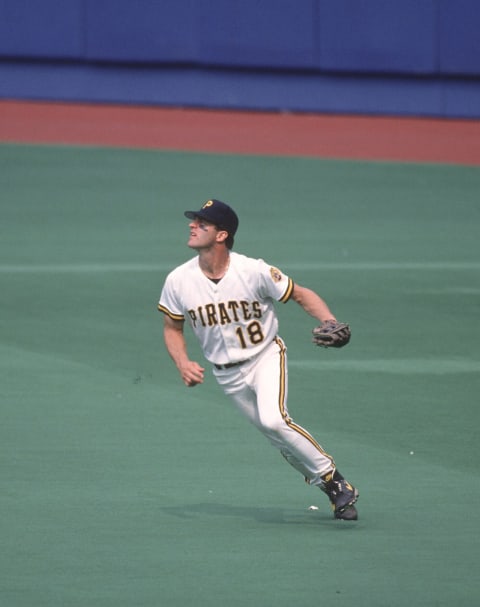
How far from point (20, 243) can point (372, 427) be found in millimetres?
9584

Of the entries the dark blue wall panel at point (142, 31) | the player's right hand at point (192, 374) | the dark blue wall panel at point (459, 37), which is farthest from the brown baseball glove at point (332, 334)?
the dark blue wall panel at point (459, 37)

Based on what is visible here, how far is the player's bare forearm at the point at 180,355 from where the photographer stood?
24.8 ft

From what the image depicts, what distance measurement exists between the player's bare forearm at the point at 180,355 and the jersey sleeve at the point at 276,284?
1.72 feet

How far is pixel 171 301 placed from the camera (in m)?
7.87

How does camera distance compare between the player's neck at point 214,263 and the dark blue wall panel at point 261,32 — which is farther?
the dark blue wall panel at point 261,32

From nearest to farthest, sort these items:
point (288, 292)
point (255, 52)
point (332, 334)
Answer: point (332, 334) < point (288, 292) < point (255, 52)

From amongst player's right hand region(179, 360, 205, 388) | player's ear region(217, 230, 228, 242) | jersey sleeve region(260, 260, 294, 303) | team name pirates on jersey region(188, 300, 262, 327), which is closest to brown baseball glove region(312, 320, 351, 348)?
jersey sleeve region(260, 260, 294, 303)

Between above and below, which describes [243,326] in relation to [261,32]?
below

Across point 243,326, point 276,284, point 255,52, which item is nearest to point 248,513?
point 243,326

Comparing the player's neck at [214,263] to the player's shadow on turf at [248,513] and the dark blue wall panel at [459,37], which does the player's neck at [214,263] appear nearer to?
the player's shadow on turf at [248,513]

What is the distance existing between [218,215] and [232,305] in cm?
48

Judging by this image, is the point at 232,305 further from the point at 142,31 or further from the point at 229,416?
the point at 142,31

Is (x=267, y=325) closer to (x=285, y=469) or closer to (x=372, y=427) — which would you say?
(x=285, y=469)

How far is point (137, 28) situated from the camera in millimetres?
26281
